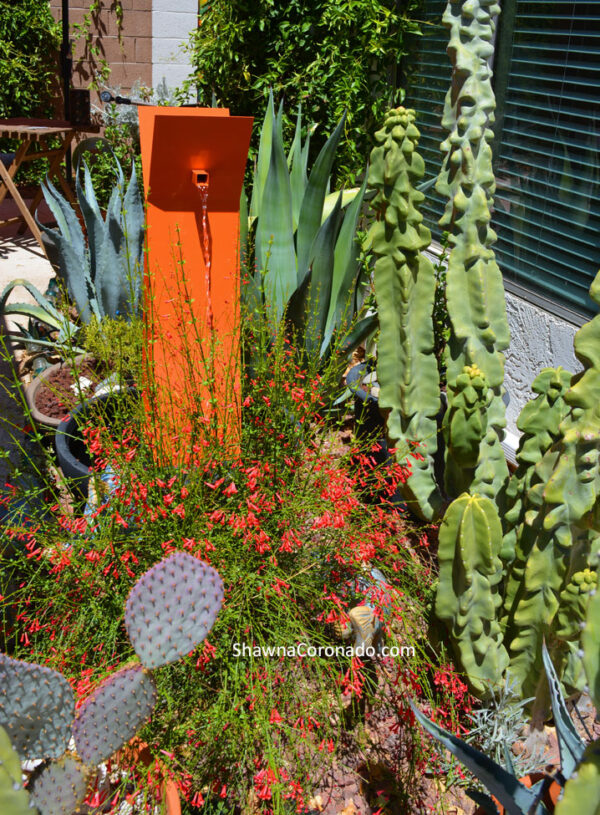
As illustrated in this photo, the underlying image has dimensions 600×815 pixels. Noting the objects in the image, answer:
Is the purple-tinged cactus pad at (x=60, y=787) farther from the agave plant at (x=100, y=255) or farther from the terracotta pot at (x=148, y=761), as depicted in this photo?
the agave plant at (x=100, y=255)

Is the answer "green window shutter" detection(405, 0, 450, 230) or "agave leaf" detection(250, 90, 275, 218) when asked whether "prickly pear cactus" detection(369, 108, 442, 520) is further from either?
"green window shutter" detection(405, 0, 450, 230)

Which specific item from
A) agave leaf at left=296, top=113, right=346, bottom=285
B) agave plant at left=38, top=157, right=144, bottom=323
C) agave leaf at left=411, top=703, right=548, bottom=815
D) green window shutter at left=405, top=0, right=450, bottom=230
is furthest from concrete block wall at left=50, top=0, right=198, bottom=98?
agave leaf at left=411, top=703, right=548, bottom=815

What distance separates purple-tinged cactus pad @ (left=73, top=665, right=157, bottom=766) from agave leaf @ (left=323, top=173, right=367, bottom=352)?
2.03m

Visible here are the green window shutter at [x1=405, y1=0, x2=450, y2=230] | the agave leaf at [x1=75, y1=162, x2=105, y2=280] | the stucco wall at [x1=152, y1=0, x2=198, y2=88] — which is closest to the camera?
the agave leaf at [x1=75, y1=162, x2=105, y2=280]

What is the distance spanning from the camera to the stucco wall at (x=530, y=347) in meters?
3.00

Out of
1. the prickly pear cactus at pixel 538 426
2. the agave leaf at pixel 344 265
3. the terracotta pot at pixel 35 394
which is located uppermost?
the agave leaf at pixel 344 265

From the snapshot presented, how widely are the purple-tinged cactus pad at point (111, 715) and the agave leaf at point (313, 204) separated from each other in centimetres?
203

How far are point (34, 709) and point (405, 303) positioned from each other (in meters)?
1.53

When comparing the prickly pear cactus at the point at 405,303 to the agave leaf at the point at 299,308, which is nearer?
the prickly pear cactus at the point at 405,303

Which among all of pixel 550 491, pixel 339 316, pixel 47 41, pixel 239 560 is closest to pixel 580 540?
pixel 550 491

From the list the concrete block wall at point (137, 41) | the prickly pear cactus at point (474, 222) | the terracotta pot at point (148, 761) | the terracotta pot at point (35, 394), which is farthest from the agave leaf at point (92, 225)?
the concrete block wall at point (137, 41)

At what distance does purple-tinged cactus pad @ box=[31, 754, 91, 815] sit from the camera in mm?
1341

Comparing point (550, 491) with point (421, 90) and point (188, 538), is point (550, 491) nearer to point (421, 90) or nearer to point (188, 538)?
point (188, 538)

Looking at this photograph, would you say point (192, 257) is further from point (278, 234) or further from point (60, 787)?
point (60, 787)
